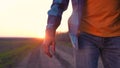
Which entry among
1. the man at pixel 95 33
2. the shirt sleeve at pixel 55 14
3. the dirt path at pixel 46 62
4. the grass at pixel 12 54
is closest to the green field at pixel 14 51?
the grass at pixel 12 54

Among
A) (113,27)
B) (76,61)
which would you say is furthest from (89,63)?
(113,27)

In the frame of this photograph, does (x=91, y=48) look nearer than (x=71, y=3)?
Yes

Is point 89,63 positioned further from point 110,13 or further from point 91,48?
point 110,13

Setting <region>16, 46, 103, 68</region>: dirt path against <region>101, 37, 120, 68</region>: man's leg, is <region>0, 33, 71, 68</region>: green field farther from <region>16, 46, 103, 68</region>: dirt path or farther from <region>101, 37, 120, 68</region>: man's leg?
<region>101, 37, 120, 68</region>: man's leg

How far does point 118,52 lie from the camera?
4.18 metres

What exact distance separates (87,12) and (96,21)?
117 millimetres

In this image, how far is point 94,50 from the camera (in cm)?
416

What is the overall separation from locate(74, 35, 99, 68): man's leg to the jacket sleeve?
0.32 meters

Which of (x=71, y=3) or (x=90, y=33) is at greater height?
(x=71, y=3)

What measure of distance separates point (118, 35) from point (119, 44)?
0.08 meters

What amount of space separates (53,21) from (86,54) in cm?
46

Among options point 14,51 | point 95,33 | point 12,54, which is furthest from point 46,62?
point 95,33

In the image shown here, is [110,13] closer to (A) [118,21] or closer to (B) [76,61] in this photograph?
(A) [118,21]

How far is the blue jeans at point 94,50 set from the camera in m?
4.16
